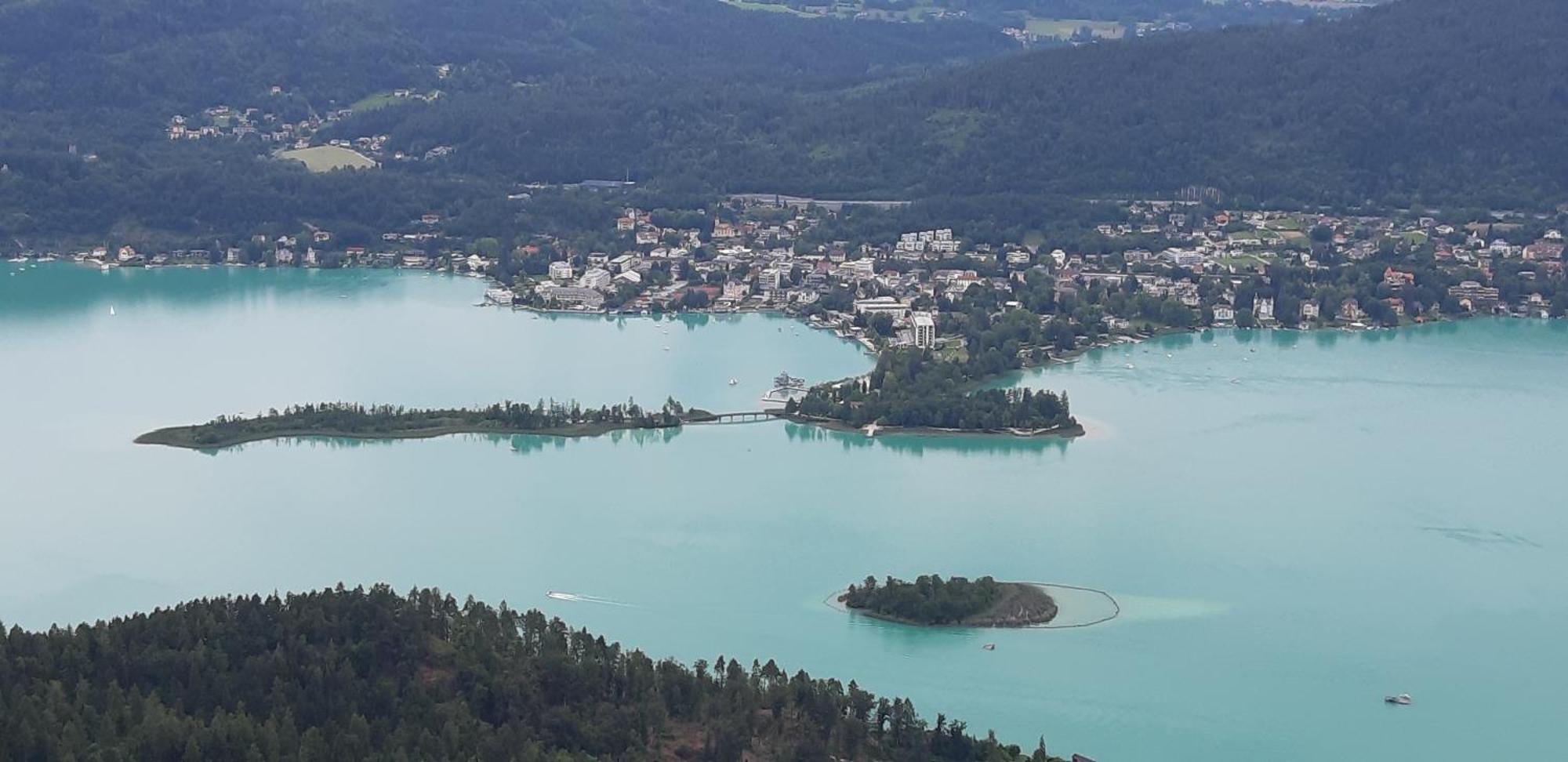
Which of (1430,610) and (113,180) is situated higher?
(113,180)

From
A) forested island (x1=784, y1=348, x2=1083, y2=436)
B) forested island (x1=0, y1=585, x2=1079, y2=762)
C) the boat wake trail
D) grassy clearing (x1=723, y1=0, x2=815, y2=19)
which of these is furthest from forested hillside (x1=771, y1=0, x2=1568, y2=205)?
forested island (x1=0, y1=585, x2=1079, y2=762)

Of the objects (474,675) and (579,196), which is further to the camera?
(579,196)

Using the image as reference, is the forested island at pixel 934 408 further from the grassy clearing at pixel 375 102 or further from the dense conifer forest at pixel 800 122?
the grassy clearing at pixel 375 102

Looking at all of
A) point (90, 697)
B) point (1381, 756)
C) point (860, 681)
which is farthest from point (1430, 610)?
point (90, 697)

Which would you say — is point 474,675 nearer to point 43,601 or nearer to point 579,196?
point 43,601

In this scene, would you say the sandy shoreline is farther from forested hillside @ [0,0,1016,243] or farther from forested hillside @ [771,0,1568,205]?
forested hillside @ [0,0,1016,243]

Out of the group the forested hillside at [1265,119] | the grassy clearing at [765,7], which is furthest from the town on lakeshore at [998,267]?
the grassy clearing at [765,7]

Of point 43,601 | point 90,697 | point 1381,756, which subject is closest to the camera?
point 90,697

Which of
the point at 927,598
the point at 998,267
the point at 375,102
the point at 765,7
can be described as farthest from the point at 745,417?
the point at 765,7
